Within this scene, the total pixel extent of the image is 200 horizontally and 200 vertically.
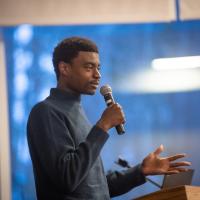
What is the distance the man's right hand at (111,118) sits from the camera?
4.38ft

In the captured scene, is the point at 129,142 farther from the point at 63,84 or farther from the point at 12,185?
the point at 63,84

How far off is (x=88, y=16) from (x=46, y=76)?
567 millimetres

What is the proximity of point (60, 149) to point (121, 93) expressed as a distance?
1575mm

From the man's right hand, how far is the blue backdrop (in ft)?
4.56

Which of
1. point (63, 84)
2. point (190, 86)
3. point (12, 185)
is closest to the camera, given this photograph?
point (63, 84)

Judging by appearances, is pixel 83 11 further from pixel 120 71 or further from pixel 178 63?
pixel 178 63

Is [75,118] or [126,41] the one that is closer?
[75,118]

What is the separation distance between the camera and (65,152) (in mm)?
1280

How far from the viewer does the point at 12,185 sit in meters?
2.68

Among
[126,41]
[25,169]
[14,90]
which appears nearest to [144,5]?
[126,41]

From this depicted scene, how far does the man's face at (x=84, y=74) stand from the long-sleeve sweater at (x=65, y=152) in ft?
0.36

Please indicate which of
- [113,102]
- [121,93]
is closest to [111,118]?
[113,102]

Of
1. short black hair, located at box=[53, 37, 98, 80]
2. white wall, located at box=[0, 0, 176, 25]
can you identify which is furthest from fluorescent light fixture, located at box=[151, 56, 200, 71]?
short black hair, located at box=[53, 37, 98, 80]

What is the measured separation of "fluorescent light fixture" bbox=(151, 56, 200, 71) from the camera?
289cm
